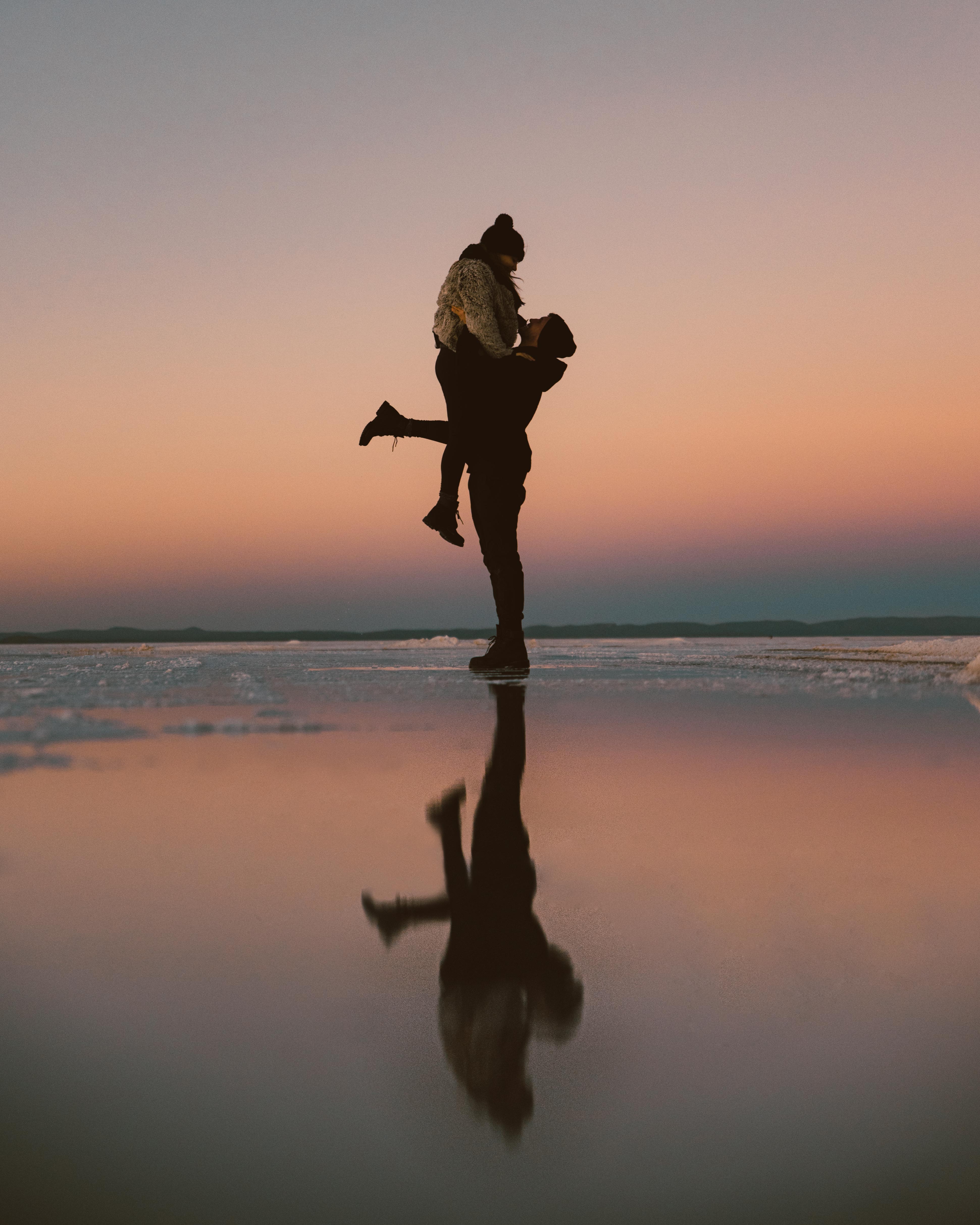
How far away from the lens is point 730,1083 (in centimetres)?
57

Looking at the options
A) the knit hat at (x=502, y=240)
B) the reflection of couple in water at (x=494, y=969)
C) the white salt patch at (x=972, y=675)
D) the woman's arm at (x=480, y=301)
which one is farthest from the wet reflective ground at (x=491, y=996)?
the knit hat at (x=502, y=240)

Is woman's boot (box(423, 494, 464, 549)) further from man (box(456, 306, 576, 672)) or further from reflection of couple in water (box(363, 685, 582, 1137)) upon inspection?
reflection of couple in water (box(363, 685, 582, 1137))

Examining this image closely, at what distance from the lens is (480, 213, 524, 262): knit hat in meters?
4.84

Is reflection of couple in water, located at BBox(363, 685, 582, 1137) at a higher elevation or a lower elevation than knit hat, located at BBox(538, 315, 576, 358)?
lower

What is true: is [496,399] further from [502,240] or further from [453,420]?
[502,240]

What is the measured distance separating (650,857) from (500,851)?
20 centimetres

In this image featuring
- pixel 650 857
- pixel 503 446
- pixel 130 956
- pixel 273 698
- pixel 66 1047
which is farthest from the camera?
pixel 503 446

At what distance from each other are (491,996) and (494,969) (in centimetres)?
6

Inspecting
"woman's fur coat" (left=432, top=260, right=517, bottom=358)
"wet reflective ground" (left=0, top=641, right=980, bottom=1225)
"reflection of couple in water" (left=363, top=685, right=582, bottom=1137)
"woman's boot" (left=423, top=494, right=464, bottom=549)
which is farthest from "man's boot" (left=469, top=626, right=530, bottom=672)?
"reflection of couple in water" (left=363, top=685, right=582, bottom=1137)

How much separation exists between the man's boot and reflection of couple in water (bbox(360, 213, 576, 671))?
0.4 inches

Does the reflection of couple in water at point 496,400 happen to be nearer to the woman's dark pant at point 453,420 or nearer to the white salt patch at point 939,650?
the woman's dark pant at point 453,420

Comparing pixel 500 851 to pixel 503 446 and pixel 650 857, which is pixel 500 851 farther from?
pixel 503 446

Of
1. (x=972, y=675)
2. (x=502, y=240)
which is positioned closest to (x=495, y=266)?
(x=502, y=240)

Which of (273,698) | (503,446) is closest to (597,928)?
(273,698)
